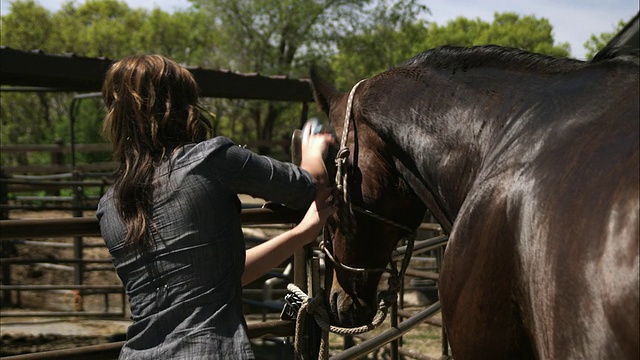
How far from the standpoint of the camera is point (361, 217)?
7.46 feet

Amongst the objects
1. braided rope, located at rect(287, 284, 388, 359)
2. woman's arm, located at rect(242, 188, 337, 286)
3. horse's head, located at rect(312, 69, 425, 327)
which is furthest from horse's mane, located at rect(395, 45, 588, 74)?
braided rope, located at rect(287, 284, 388, 359)

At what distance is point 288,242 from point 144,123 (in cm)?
48

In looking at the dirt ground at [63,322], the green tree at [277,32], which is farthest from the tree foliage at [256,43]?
the dirt ground at [63,322]

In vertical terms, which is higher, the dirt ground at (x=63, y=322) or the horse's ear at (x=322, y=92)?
the horse's ear at (x=322, y=92)

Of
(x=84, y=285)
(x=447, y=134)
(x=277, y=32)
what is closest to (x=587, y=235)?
(x=447, y=134)

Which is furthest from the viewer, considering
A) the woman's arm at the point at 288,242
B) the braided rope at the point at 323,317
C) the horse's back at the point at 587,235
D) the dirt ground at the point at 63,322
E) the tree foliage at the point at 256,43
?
the tree foliage at the point at 256,43

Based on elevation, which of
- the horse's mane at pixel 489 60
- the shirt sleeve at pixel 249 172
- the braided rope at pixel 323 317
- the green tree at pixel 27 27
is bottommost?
the braided rope at pixel 323 317

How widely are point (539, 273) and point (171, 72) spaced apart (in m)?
0.96

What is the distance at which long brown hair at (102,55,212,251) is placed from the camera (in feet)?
5.30

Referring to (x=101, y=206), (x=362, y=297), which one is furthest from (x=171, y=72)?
(x=362, y=297)

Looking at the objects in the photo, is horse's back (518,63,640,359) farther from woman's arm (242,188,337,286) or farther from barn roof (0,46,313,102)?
barn roof (0,46,313,102)

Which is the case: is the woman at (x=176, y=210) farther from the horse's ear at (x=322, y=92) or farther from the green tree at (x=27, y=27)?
the green tree at (x=27, y=27)

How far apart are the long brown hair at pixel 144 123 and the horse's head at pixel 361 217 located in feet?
2.20

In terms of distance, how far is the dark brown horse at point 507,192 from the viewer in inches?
52.4
